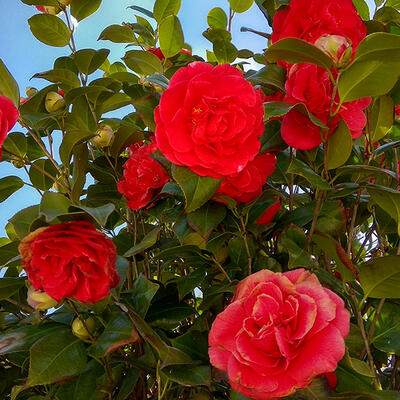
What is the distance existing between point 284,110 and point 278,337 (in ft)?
0.97

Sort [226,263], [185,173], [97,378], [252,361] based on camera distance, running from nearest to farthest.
Answer: [252,361] < [185,173] < [97,378] < [226,263]

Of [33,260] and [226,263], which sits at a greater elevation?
[33,260]

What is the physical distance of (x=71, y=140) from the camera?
856mm

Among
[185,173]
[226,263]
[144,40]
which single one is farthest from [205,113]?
[144,40]

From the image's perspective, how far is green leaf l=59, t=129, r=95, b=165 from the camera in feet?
2.79

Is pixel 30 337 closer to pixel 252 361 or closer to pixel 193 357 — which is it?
pixel 193 357

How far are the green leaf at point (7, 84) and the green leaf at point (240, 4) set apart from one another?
0.56 m

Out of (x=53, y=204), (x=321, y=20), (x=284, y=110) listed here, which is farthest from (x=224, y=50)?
(x=53, y=204)

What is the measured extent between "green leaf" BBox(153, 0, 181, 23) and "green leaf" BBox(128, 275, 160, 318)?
722 millimetres

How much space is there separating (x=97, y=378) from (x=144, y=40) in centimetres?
93

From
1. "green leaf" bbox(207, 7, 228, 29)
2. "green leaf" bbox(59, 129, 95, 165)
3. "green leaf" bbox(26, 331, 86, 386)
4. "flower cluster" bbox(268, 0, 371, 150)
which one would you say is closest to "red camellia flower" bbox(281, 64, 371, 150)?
"flower cluster" bbox(268, 0, 371, 150)

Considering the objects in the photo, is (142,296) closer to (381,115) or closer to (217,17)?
(381,115)

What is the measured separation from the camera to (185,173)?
0.73m

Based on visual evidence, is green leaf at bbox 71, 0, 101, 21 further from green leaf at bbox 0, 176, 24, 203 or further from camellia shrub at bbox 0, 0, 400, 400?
green leaf at bbox 0, 176, 24, 203
